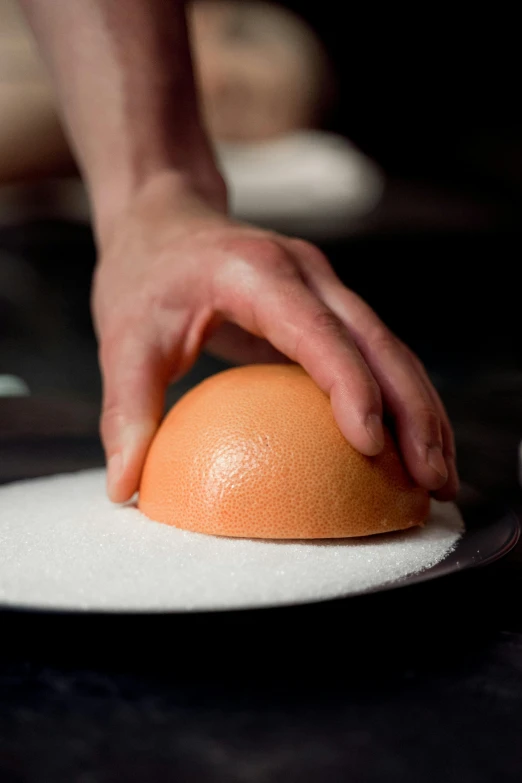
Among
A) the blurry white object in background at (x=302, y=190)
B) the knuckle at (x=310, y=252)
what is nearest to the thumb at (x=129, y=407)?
the knuckle at (x=310, y=252)

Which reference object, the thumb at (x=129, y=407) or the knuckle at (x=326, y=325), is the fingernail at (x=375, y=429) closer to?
the knuckle at (x=326, y=325)

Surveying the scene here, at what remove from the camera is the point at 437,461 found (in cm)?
77

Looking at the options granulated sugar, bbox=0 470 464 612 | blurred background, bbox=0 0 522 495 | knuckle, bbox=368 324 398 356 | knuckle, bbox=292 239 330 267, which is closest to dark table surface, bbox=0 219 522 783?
granulated sugar, bbox=0 470 464 612

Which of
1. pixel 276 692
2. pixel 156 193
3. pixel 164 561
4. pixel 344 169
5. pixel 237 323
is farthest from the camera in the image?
pixel 344 169

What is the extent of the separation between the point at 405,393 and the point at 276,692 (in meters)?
0.36

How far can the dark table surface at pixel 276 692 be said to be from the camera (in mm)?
420

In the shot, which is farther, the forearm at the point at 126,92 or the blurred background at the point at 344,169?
the blurred background at the point at 344,169

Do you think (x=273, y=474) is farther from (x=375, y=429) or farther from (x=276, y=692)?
(x=276, y=692)

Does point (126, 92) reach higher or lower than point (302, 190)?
higher

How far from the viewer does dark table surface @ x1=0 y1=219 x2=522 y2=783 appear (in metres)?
0.42

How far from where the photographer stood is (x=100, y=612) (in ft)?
1.61

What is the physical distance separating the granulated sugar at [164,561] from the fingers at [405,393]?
0.05 meters

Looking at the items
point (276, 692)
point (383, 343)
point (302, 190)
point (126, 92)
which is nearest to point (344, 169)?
point (302, 190)

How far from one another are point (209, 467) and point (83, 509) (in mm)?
123
